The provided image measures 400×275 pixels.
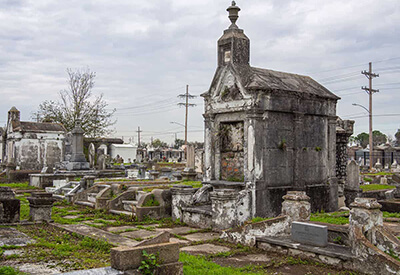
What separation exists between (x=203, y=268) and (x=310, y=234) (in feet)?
7.29

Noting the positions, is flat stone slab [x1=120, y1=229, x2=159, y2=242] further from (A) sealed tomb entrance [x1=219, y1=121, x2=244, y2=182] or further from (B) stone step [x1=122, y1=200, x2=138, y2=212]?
(A) sealed tomb entrance [x1=219, y1=121, x2=244, y2=182]

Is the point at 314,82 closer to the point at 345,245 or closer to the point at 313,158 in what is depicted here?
the point at 313,158

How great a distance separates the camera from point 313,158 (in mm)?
12289

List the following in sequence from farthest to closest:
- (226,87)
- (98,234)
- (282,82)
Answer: (282,82) < (226,87) < (98,234)

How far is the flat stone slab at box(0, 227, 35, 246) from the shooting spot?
7.82 m

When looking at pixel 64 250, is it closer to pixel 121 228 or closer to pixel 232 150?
pixel 121 228

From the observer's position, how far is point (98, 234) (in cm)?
924

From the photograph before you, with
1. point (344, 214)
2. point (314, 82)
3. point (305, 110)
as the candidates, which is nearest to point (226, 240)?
point (344, 214)

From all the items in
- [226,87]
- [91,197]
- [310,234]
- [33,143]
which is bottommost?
[91,197]

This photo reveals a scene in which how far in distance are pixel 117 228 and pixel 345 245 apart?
570 cm

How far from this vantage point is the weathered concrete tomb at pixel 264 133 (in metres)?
10.9

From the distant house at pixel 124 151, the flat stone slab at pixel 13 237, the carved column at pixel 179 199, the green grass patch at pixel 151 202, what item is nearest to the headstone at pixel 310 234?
the carved column at pixel 179 199

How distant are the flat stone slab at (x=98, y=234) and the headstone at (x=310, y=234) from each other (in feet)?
10.7

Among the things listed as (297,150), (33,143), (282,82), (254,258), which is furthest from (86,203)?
(33,143)
